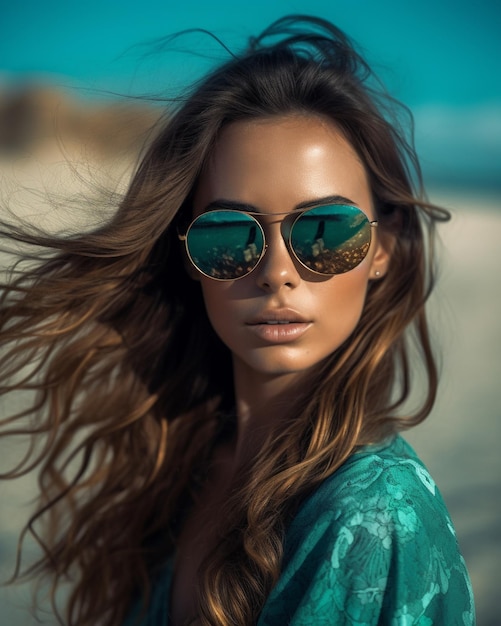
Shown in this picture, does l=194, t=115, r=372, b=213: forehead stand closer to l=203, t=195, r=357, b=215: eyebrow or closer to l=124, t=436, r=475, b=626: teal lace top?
l=203, t=195, r=357, b=215: eyebrow

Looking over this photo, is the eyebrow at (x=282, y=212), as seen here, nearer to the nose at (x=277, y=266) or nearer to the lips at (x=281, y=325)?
the nose at (x=277, y=266)

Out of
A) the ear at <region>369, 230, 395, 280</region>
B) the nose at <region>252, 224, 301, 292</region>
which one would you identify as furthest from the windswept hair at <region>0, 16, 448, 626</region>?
the nose at <region>252, 224, 301, 292</region>

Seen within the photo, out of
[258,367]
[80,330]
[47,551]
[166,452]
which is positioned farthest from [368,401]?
[47,551]

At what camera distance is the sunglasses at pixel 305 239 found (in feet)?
6.12

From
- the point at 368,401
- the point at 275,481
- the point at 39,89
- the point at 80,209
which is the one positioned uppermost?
the point at 39,89

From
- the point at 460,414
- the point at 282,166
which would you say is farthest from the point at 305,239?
the point at 460,414

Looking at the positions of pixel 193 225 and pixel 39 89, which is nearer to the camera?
pixel 193 225

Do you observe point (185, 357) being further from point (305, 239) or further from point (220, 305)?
point (305, 239)

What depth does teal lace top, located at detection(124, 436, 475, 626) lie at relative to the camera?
1.57 m

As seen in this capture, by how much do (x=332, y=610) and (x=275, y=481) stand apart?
353 millimetres

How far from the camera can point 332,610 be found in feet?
5.19

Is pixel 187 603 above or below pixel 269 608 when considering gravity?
below

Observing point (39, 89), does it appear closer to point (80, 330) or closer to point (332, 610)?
point (80, 330)

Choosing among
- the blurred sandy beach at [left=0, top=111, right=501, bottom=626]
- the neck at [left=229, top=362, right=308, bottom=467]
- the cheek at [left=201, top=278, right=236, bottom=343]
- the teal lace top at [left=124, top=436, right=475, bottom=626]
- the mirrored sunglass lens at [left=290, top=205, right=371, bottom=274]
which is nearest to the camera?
the teal lace top at [left=124, top=436, right=475, bottom=626]
